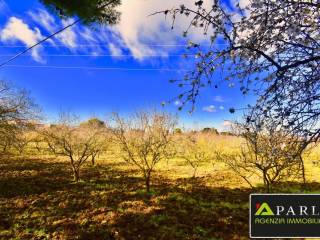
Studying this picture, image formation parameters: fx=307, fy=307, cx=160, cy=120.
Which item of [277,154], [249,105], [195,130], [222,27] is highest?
[195,130]

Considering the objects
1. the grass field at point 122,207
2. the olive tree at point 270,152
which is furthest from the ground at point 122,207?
the olive tree at point 270,152

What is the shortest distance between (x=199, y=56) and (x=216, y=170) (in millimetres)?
22615

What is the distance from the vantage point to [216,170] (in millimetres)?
25562

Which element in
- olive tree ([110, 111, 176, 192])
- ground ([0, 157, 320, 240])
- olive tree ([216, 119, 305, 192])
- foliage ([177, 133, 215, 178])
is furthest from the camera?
foliage ([177, 133, 215, 178])

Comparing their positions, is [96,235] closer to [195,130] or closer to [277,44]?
[277,44]

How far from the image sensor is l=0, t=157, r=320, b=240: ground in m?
10.4

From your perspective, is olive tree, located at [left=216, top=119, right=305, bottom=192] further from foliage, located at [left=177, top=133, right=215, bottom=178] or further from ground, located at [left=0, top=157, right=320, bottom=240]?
foliage, located at [left=177, top=133, right=215, bottom=178]

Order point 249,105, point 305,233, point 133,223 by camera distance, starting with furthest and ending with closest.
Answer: point 133,223 → point 305,233 → point 249,105

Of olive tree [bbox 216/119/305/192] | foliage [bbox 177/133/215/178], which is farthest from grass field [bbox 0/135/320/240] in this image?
foliage [bbox 177/133/215/178]

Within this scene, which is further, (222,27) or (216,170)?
(216,170)

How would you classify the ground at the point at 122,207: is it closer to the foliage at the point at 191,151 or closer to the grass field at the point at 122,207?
the grass field at the point at 122,207

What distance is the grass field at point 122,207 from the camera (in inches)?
409

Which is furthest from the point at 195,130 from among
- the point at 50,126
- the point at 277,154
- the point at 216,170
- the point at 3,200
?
the point at 277,154

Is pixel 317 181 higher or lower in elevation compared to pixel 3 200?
higher
